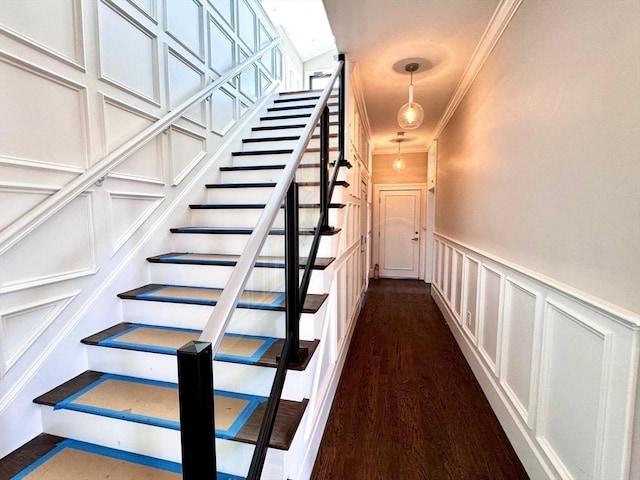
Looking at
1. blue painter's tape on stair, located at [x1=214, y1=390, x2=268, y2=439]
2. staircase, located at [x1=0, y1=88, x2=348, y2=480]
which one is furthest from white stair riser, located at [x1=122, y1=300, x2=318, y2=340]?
blue painter's tape on stair, located at [x1=214, y1=390, x2=268, y2=439]

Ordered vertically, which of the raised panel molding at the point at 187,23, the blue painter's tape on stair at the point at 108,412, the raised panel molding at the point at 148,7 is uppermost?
the raised panel molding at the point at 187,23

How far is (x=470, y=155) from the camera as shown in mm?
2910

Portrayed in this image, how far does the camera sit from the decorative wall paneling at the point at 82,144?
133 centimetres

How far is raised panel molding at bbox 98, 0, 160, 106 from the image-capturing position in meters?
1.73

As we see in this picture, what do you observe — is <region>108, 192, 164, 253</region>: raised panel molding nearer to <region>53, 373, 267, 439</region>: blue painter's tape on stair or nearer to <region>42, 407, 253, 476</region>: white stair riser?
<region>53, 373, 267, 439</region>: blue painter's tape on stair

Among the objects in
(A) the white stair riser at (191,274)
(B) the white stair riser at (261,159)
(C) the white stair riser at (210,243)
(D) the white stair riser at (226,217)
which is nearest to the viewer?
(A) the white stair riser at (191,274)

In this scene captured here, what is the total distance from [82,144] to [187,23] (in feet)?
4.98

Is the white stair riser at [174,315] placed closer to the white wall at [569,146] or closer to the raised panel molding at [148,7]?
the white wall at [569,146]

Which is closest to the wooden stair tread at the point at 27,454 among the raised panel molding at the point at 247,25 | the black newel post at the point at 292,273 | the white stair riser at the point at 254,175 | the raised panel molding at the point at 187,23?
the black newel post at the point at 292,273

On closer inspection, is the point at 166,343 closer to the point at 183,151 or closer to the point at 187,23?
the point at 183,151

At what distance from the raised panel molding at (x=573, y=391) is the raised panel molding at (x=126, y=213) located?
2281 millimetres

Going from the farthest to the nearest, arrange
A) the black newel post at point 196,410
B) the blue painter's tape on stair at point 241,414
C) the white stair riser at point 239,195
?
1. the white stair riser at point 239,195
2. the blue painter's tape on stair at point 241,414
3. the black newel post at point 196,410

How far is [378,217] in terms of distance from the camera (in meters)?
6.55

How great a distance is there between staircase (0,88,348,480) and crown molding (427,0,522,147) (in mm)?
1389
